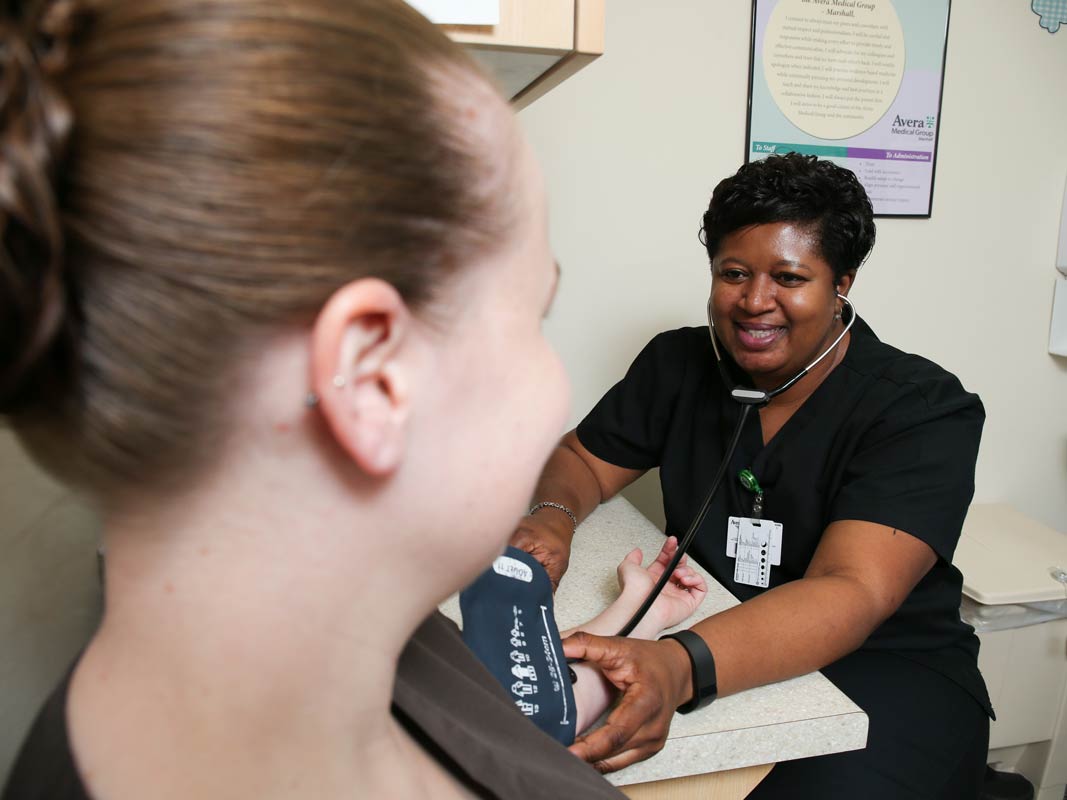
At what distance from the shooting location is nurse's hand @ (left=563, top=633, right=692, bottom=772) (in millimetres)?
737

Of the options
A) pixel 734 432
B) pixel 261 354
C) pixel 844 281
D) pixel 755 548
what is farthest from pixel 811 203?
pixel 261 354

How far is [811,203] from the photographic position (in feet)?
4.24

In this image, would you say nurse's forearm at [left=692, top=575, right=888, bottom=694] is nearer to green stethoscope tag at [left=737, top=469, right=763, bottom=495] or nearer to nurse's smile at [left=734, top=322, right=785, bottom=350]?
green stethoscope tag at [left=737, top=469, right=763, bottom=495]

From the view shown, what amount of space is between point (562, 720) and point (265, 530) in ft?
1.47

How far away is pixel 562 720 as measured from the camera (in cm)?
72

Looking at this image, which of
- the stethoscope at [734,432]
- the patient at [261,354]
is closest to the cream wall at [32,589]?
the patient at [261,354]

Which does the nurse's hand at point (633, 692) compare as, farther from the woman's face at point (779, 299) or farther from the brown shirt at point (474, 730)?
the woman's face at point (779, 299)

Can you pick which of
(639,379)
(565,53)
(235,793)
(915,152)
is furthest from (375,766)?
(915,152)

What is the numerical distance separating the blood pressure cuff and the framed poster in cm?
137

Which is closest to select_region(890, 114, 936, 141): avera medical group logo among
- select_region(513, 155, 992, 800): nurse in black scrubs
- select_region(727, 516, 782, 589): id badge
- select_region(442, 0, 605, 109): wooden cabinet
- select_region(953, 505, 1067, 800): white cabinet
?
select_region(513, 155, 992, 800): nurse in black scrubs

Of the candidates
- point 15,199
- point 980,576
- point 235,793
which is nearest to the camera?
point 15,199

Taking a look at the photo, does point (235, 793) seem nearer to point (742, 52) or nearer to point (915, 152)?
point (742, 52)

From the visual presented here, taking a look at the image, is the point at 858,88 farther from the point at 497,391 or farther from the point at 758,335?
the point at 497,391

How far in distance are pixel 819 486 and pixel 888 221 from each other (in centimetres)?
101
